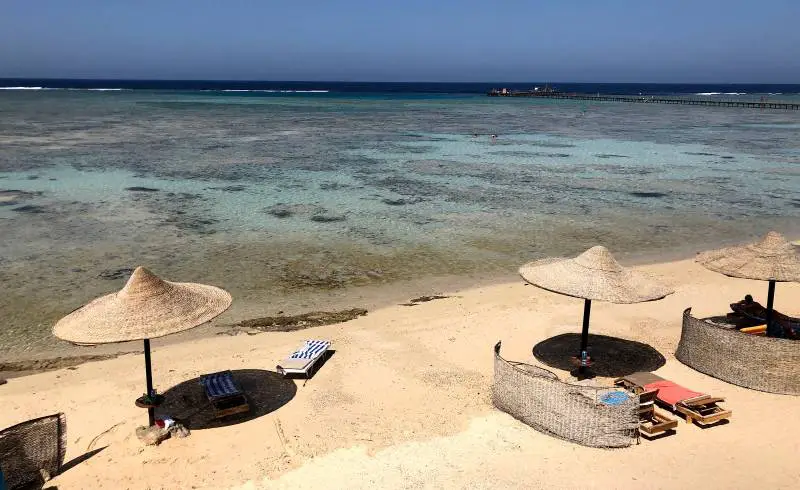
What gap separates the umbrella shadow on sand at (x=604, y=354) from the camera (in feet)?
34.4

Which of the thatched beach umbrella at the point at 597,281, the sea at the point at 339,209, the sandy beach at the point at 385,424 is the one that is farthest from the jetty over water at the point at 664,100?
the sandy beach at the point at 385,424

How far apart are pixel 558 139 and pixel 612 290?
4049 cm

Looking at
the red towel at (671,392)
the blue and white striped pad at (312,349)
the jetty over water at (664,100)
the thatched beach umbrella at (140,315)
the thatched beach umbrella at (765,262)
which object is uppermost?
the jetty over water at (664,100)

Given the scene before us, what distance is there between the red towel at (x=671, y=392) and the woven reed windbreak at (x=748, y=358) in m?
1.05

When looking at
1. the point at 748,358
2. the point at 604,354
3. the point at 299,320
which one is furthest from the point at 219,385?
the point at 748,358

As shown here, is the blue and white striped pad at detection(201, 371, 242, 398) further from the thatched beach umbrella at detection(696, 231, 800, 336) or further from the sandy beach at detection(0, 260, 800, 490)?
the thatched beach umbrella at detection(696, 231, 800, 336)

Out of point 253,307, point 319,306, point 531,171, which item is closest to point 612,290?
point 319,306

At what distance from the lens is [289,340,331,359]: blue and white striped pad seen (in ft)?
34.2

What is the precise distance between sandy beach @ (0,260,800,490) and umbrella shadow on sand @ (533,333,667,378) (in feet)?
0.81

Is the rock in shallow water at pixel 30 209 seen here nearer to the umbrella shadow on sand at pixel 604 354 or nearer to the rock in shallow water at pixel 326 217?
the rock in shallow water at pixel 326 217

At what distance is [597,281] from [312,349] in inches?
197

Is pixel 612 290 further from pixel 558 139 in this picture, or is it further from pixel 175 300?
pixel 558 139

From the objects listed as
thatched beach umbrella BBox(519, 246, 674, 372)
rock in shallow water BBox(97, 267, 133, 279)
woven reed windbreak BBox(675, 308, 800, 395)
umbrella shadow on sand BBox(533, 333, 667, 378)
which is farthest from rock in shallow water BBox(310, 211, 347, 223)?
woven reed windbreak BBox(675, 308, 800, 395)

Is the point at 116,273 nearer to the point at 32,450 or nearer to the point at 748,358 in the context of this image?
the point at 32,450
